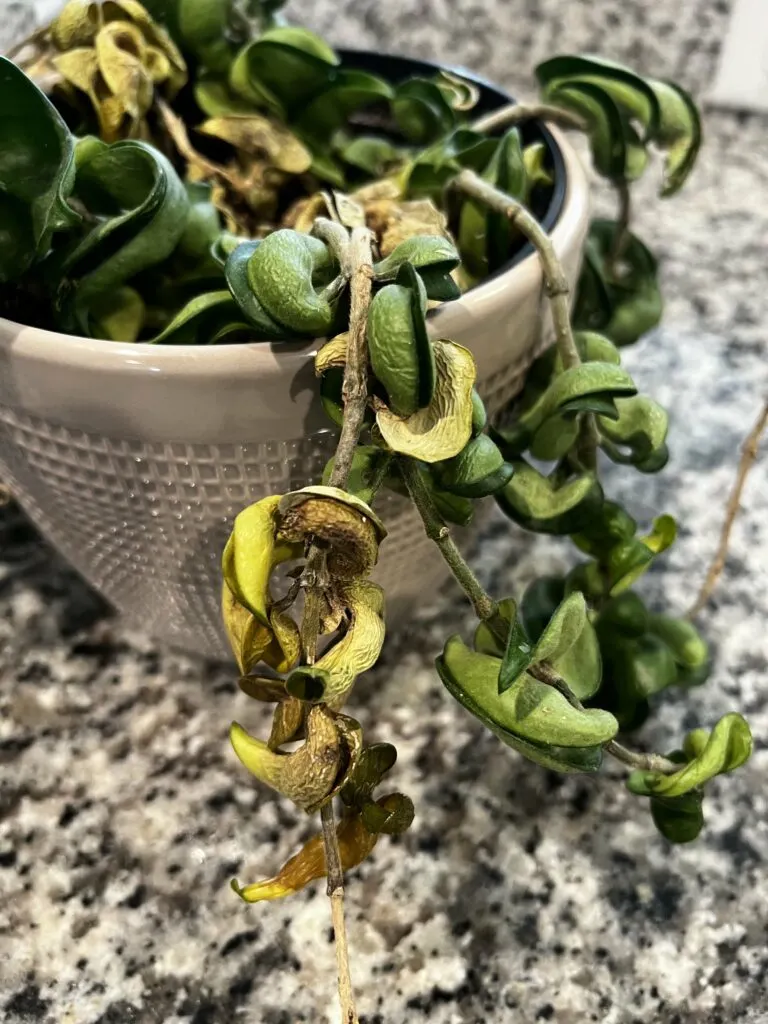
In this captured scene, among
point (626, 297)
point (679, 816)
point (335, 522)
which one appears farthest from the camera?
point (626, 297)

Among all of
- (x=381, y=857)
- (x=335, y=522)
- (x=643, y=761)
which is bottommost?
(x=381, y=857)

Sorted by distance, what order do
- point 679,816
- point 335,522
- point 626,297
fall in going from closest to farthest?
point 335,522 < point 679,816 < point 626,297

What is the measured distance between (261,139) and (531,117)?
12cm

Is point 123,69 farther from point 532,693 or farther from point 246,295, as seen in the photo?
point 532,693

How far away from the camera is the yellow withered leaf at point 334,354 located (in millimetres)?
267

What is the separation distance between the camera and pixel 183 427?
0.30m

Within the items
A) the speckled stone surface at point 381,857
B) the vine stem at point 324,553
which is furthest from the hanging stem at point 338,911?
the speckled stone surface at point 381,857

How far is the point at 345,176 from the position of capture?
0.44 meters

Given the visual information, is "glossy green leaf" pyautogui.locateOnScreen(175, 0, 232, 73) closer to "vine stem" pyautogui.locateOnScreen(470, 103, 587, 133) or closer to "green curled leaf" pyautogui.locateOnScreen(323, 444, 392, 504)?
"vine stem" pyautogui.locateOnScreen(470, 103, 587, 133)

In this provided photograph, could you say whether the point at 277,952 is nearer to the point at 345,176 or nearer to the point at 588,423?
the point at 588,423

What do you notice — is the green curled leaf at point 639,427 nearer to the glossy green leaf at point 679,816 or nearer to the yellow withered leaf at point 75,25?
the glossy green leaf at point 679,816

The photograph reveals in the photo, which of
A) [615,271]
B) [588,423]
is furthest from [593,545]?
[615,271]

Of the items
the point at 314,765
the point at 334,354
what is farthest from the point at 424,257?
the point at 314,765

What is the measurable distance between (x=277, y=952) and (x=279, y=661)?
0.14 m
